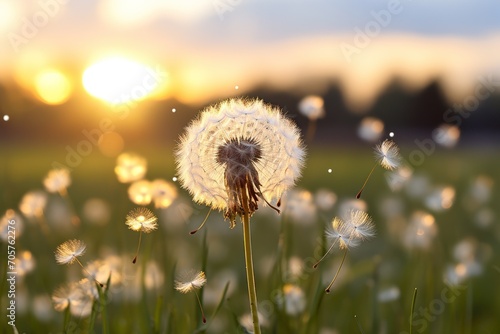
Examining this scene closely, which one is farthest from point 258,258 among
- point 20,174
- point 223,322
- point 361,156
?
point 361,156

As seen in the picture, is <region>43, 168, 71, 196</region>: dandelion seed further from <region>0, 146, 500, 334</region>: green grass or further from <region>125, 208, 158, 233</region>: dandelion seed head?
<region>125, 208, 158, 233</region>: dandelion seed head

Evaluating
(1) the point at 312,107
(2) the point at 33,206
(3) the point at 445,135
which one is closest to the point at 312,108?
(1) the point at 312,107

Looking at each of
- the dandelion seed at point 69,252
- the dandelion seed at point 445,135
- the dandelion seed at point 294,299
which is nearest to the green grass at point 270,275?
the dandelion seed at point 294,299

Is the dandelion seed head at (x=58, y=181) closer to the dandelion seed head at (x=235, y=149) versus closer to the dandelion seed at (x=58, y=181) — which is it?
the dandelion seed at (x=58, y=181)

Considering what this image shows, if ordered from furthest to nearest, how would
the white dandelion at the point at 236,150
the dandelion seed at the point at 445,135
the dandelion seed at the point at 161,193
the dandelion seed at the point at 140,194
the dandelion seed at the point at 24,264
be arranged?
the dandelion seed at the point at 445,135 < the dandelion seed at the point at 24,264 < the dandelion seed at the point at 161,193 < the dandelion seed at the point at 140,194 < the white dandelion at the point at 236,150

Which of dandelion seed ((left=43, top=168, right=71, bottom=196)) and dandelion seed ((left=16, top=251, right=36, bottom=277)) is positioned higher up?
dandelion seed ((left=43, top=168, right=71, bottom=196))

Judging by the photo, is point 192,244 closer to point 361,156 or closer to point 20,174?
point 20,174

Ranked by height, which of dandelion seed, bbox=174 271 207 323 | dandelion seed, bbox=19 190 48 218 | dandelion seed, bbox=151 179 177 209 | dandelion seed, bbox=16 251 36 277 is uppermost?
dandelion seed, bbox=19 190 48 218

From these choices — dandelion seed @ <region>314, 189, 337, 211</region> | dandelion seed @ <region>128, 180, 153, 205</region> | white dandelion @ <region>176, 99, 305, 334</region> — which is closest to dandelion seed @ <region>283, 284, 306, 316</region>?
dandelion seed @ <region>314, 189, 337, 211</region>
